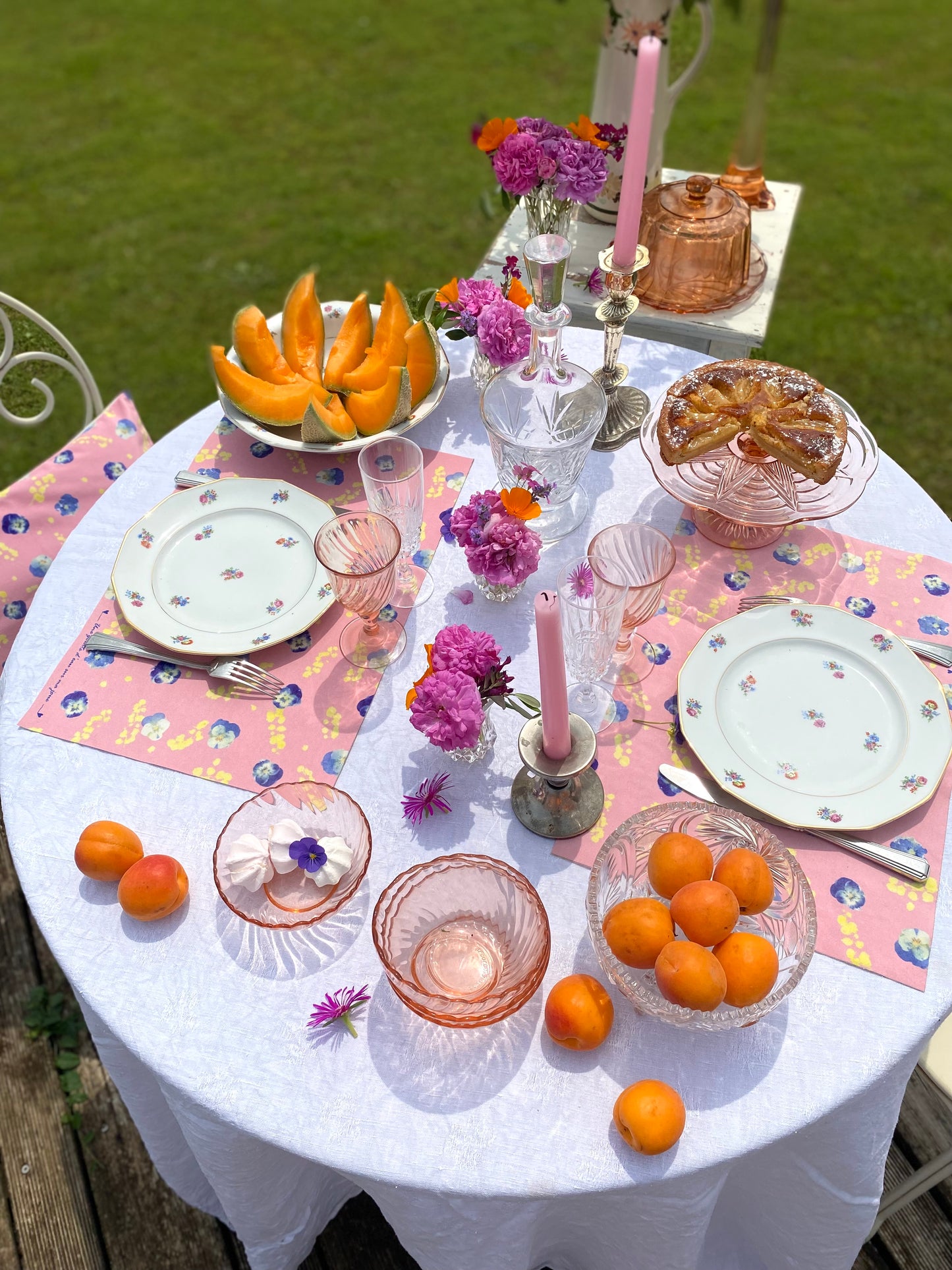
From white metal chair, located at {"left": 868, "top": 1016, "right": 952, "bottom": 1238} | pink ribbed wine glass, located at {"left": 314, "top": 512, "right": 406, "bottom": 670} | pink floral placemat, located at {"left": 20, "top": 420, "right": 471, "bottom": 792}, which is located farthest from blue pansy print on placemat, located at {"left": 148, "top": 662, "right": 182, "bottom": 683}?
white metal chair, located at {"left": 868, "top": 1016, "right": 952, "bottom": 1238}

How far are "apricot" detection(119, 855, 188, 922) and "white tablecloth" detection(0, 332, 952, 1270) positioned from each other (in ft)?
0.13

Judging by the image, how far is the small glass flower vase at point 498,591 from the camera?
147 centimetres

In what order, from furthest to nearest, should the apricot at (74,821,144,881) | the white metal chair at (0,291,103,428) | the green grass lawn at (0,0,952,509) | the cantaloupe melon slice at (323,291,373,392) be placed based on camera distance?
the green grass lawn at (0,0,952,509)
the white metal chair at (0,291,103,428)
the cantaloupe melon slice at (323,291,373,392)
the apricot at (74,821,144,881)

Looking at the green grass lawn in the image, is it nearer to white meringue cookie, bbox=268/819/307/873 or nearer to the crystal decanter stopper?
the crystal decanter stopper

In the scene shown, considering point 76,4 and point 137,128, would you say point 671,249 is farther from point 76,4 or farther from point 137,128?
point 76,4

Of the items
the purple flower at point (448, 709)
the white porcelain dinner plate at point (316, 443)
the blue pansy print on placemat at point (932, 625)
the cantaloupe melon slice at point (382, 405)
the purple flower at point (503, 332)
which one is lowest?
the blue pansy print on placemat at point (932, 625)

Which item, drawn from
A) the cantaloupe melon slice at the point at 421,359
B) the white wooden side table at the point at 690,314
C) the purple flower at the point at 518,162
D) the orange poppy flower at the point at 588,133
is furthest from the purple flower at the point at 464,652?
the white wooden side table at the point at 690,314

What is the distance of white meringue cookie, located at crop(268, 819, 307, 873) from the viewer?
117cm

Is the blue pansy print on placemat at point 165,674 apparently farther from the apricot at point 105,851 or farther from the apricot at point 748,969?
the apricot at point 748,969

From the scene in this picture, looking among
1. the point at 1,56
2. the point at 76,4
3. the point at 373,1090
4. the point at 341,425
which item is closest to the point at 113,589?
the point at 341,425

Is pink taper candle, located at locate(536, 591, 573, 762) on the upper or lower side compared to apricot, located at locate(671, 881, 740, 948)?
upper

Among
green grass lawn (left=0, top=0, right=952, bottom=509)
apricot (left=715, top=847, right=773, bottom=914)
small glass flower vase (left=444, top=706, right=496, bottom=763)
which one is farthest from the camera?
green grass lawn (left=0, top=0, right=952, bottom=509)

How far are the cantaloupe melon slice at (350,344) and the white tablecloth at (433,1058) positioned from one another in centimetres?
48

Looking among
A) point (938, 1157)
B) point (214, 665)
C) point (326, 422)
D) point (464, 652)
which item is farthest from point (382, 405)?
point (938, 1157)
